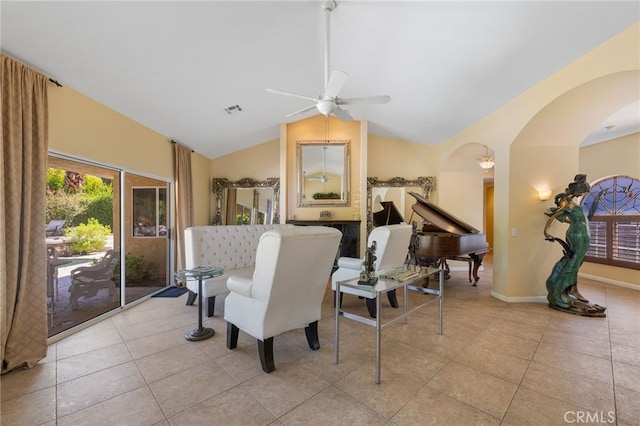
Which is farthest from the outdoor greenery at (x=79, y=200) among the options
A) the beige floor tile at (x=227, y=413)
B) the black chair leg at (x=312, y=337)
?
the black chair leg at (x=312, y=337)

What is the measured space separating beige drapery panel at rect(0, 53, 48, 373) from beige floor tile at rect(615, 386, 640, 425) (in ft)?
15.2

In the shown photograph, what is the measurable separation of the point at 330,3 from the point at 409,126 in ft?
11.3

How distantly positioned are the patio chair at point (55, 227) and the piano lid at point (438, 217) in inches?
185

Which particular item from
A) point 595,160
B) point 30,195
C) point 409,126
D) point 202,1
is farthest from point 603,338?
point 30,195

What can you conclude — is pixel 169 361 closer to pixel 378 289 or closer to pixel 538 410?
pixel 378 289

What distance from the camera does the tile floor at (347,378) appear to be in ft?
6.06

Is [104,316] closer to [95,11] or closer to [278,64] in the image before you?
[95,11]

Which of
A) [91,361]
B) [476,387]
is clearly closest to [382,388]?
[476,387]

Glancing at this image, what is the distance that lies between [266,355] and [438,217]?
3.58 metres

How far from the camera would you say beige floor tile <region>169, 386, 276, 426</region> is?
69.9 inches

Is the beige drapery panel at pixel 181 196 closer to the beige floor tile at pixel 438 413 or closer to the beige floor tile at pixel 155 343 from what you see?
the beige floor tile at pixel 155 343

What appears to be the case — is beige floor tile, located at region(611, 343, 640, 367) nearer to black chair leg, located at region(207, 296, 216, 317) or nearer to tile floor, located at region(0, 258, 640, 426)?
tile floor, located at region(0, 258, 640, 426)

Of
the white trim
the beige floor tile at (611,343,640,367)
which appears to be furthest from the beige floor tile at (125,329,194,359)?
the white trim

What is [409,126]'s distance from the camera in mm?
5762
